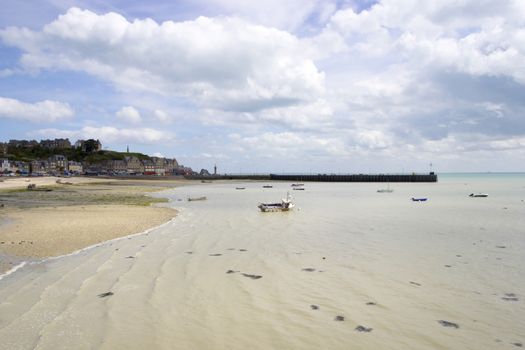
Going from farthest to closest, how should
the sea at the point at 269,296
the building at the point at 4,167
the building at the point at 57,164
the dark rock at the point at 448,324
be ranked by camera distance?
the building at the point at 57,164 < the building at the point at 4,167 < the dark rock at the point at 448,324 < the sea at the point at 269,296

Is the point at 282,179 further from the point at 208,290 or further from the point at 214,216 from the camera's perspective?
the point at 208,290

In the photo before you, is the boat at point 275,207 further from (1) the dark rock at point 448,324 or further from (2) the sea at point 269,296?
(1) the dark rock at point 448,324

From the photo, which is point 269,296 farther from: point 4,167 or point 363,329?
point 4,167

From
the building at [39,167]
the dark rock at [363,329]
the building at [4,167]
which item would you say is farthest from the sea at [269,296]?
the building at [39,167]

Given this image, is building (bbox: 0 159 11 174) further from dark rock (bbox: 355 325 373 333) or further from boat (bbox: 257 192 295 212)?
dark rock (bbox: 355 325 373 333)

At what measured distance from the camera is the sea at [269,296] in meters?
7.64

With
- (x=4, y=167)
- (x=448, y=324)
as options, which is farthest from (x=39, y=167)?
(x=448, y=324)

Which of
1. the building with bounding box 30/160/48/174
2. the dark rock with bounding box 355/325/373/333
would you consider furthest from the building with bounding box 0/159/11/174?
the dark rock with bounding box 355/325/373/333

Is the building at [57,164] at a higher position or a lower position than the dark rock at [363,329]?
higher

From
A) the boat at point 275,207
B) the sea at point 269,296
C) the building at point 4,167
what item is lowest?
the sea at point 269,296

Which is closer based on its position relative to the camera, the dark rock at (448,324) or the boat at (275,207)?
the dark rock at (448,324)

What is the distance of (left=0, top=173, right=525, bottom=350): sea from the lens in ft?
25.1

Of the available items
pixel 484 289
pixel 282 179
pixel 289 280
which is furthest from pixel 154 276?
pixel 282 179

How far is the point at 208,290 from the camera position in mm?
10711
